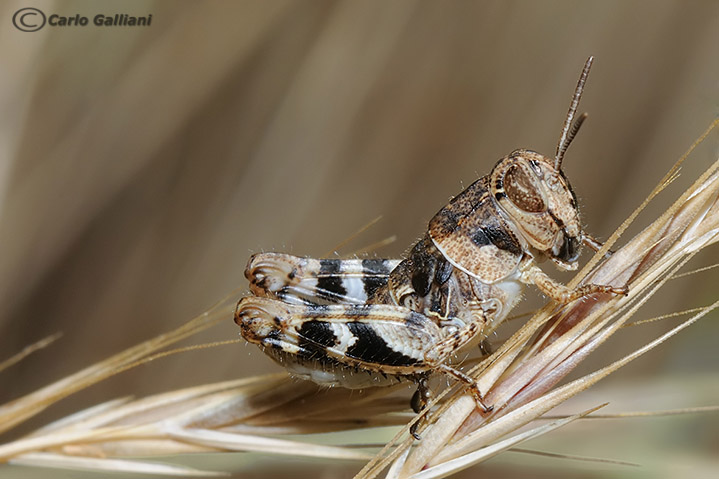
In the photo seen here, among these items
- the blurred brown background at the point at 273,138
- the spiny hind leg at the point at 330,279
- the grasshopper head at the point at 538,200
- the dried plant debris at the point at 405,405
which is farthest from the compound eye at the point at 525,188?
the blurred brown background at the point at 273,138

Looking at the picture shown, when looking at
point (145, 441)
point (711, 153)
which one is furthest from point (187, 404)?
point (711, 153)

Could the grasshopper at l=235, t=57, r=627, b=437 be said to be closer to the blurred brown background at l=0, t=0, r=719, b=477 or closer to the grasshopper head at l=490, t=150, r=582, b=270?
the grasshopper head at l=490, t=150, r=582, b=270

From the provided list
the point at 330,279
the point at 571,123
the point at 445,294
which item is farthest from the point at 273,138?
the point at 571,123

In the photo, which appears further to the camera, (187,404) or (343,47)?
(343,47)

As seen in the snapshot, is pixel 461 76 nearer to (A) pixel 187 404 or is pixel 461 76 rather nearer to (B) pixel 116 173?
(B) pixel 116 173

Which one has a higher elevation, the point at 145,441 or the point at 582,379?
the point at 145,441

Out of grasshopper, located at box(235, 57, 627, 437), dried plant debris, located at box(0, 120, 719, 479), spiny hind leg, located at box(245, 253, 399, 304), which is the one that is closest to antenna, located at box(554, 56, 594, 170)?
grasshopper, located at box(235, 57, 627, 437)
